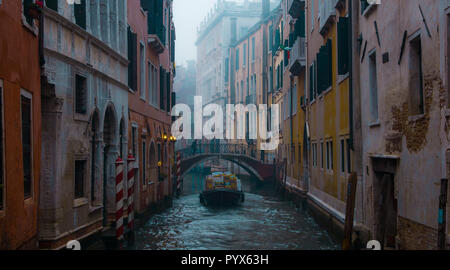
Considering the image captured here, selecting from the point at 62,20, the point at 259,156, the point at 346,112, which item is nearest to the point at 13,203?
the point at 62,20

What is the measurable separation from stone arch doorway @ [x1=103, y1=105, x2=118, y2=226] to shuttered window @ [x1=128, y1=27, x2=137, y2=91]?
7.28 feet

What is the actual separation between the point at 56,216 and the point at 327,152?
9.08m

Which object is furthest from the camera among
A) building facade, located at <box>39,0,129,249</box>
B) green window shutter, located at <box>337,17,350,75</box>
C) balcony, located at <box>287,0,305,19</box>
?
balcony, located at <box>287,0,305,19</box>

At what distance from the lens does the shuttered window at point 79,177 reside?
35.2 feet

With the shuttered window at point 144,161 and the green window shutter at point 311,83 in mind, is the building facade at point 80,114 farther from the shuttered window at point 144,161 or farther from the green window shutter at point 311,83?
the green window shutter at point 311,83

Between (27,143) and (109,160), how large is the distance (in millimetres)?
5196

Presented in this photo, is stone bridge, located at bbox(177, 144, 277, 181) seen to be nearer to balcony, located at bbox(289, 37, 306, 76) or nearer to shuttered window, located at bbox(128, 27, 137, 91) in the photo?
balcony, located at bbox(289, 37, 306, 76)

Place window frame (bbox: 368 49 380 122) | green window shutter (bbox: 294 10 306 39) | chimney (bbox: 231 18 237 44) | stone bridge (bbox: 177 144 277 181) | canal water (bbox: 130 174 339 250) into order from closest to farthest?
1. window frame (bbox: 368 49 380 122)
2. canal water (bbox: 130 174 339 250)
3. green window shutter (bbox: 294 10 306 39)
4. stone bridge (bbox: 177 144 277 181)
5. chimney (bbox: 231 18 237 44)

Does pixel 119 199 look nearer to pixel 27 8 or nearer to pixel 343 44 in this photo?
pixel 27 8

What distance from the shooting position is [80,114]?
10500 millimetres

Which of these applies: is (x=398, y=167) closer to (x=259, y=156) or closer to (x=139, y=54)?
(x=139, y=54)

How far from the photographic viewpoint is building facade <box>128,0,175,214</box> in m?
15.9

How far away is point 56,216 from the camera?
9.27 m

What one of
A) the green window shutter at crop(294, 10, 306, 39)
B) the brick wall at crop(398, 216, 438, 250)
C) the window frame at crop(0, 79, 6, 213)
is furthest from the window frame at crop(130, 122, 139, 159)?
the window frame at crop(0, 79, 6, 213)
